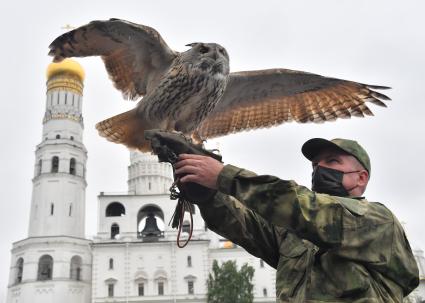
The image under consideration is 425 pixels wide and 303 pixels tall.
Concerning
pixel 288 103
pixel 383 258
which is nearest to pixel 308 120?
pixel 288 103

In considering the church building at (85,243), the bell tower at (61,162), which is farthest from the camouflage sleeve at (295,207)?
the bell tower at (61,162)

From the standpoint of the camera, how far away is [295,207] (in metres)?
2.64

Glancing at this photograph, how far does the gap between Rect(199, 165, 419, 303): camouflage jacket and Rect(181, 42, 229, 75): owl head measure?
1.30m

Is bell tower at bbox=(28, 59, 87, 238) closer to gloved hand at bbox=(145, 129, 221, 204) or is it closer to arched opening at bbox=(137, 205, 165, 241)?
arched opening at bbox=(137, 205, 165, 241)

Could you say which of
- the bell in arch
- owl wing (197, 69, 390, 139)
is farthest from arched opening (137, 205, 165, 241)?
owl wing (197, 69, 390, 139)

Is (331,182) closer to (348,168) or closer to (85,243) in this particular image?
(348,168)

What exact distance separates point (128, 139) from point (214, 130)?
3.24ft

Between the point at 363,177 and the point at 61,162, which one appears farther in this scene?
the point at 61,162

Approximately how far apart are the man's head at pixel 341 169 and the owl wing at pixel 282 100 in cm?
176

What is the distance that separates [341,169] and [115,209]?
41.2 meters

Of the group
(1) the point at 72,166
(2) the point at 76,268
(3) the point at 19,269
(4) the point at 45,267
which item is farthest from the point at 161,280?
(1) the point at 72,166

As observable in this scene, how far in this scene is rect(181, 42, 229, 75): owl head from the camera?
3.90m

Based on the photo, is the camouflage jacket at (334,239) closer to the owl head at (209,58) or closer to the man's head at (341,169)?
the man's head at (341,169)

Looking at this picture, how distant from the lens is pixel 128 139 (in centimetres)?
456
